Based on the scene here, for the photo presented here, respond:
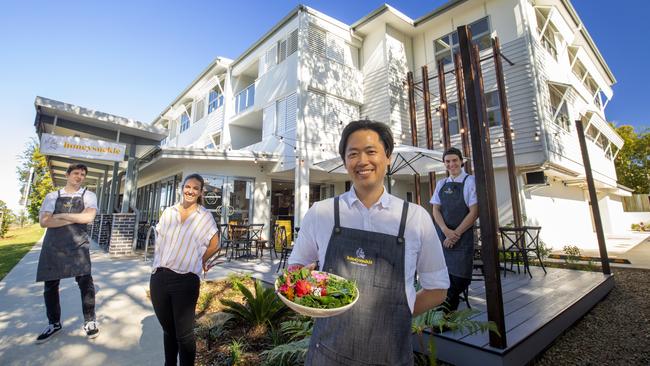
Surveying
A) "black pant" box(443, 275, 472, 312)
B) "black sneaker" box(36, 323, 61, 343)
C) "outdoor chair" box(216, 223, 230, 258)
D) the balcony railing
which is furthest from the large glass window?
"black pant" box(443, 275, 472, 312)

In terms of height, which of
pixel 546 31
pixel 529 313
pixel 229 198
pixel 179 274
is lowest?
pixel 529 313

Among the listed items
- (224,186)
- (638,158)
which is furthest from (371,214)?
(638,158)

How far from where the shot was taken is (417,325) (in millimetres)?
2186

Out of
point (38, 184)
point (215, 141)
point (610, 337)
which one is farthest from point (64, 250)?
point (38, 184)

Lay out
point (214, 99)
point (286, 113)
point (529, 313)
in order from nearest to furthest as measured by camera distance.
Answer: point (529, 313) < point (286, 113) < point (214, 99)

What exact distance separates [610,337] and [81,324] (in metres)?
6.38

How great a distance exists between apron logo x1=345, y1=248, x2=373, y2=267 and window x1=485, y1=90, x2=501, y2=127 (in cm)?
1089

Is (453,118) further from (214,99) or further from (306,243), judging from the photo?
(214,99)

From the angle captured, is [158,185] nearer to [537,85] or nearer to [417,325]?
[417,325]

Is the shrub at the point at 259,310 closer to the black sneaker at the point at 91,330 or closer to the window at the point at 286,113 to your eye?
the black sneaker at the point at 91,330

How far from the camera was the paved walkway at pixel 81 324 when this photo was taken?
8.86 feet

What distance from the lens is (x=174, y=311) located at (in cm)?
221

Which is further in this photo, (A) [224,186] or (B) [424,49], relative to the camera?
(B) [424,49]

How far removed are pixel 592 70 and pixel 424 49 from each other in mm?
11149
